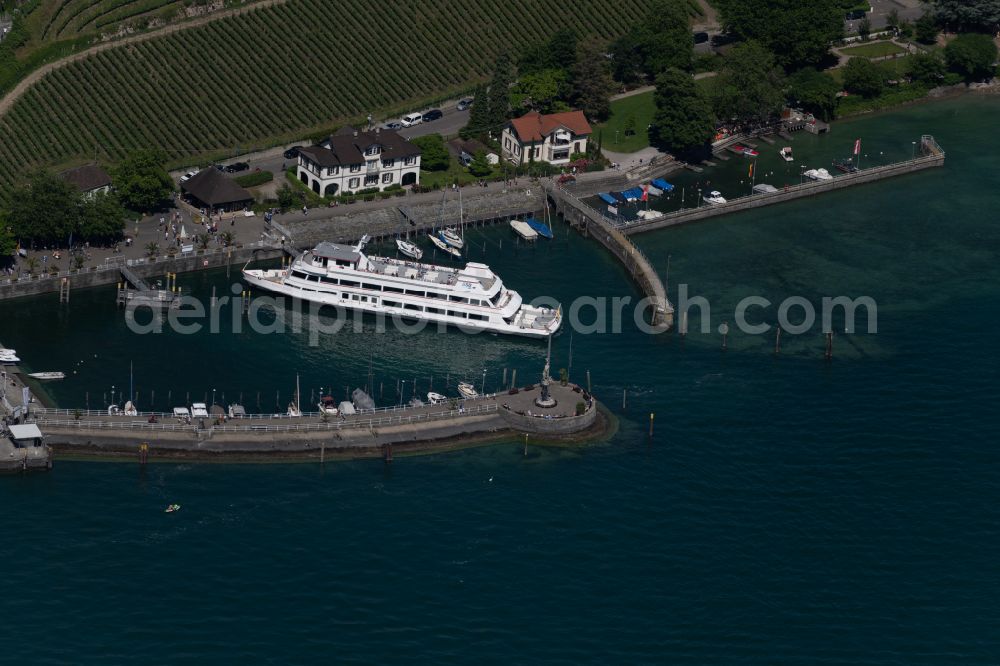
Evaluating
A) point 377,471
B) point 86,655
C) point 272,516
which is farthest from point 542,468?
point 86,655

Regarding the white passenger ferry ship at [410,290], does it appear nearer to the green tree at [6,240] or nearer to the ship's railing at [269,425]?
the ship's railing at [269,425]

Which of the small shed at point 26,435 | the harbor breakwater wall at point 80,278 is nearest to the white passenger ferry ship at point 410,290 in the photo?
the harbor breakwater wall at point 80,278

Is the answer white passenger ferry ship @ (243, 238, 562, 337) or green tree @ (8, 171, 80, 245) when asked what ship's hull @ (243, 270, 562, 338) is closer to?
white passenger ferry ship @ (243, 238, 562, 337)

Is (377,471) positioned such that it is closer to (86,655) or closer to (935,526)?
(86,655)

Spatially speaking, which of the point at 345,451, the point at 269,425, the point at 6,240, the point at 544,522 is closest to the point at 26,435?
the point at 269,425

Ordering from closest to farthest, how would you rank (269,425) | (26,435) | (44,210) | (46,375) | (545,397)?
(26,435)
(269,425)
(545,397)
(46,375)
(44,210)

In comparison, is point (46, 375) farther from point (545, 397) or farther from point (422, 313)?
point (545, 397)

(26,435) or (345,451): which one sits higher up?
(26,435)
